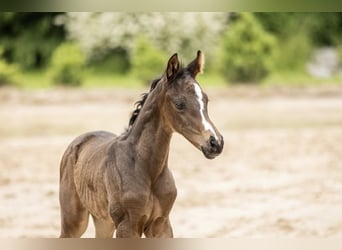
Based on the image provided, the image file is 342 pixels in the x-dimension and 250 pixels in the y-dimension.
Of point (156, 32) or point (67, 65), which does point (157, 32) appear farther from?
point (67, 65)

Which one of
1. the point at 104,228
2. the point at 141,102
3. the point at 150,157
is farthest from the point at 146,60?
the point at 150,157

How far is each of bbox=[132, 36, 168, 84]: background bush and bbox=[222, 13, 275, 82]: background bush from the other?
2.41 ft

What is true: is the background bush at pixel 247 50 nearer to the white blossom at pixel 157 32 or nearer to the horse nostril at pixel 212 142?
the white blossom at pixel 157 32

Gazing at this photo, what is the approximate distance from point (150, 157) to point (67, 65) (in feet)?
19.8

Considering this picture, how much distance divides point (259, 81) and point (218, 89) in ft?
1.68

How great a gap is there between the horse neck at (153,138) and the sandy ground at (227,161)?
2.82 metres

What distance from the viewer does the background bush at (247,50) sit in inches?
327

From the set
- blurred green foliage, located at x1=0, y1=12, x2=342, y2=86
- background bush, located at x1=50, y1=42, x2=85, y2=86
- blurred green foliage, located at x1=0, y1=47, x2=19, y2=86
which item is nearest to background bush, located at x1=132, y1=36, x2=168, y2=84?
blurred green foliage, located at x1=0, y1=12, x2=342, y2=86

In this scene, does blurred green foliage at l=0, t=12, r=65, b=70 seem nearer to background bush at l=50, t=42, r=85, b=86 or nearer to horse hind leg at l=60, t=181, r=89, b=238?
background bush at l=50, t=42, r=85, b=86

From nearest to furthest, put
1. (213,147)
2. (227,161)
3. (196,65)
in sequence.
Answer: (213,147)
(196,65)
(227,161)

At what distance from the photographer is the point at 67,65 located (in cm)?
816

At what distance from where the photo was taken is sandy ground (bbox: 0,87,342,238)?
5.58 meters

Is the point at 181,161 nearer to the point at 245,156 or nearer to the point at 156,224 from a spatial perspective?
the point at 245,156

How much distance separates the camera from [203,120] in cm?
213
